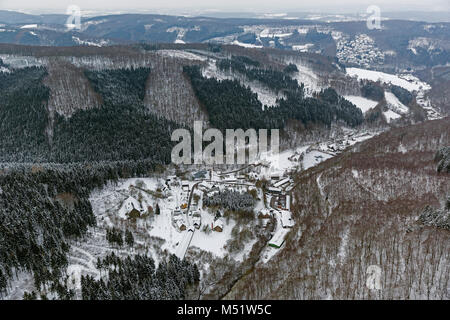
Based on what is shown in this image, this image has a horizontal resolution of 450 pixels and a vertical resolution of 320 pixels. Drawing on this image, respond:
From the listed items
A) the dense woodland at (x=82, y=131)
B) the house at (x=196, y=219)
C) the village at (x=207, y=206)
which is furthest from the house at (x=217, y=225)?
the dense woodland at (x=82, y=131)

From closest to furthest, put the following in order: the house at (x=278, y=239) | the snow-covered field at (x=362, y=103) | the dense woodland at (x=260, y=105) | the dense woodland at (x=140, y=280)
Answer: the dense woodland at (x=140, y=280) → the house at (x=278, y=239) → the dense woodland at (x=260, y=105) → the snow-covered field at (x=362, y=103)

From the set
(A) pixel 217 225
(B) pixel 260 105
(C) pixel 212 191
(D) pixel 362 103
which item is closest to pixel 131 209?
(A) pixel 217 225

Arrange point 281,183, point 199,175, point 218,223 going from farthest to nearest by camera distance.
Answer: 1. point 199,175
2. point 281,183
3. point 218,223

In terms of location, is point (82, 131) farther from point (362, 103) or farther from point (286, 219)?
point (362, 103)

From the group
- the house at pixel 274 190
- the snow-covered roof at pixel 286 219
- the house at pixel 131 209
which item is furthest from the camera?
the house at pixel 274 190

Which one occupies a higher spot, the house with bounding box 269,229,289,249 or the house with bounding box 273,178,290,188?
the house with bounding box 273,178,290,188

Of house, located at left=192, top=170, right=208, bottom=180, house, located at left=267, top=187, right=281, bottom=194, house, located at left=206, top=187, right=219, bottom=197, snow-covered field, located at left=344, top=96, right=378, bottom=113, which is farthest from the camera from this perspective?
snow-covered field, located at left=344, top=96, right=378, bottom=113

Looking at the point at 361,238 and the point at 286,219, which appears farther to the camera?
the point at 286,219

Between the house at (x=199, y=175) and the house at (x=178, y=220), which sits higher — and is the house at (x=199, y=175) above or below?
above

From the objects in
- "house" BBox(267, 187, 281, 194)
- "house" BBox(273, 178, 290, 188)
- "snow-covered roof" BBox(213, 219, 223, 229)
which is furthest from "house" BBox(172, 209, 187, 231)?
"house" BBox(273, 178, 290, 188)

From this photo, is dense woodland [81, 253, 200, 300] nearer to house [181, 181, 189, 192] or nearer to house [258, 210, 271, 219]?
house [258, 210, 271, 219]

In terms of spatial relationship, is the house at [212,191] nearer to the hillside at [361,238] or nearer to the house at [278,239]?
the hillside at [361,238]

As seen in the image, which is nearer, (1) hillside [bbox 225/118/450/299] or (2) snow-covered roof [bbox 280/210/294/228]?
(1) hillside [bbox 225/118/450/299]
